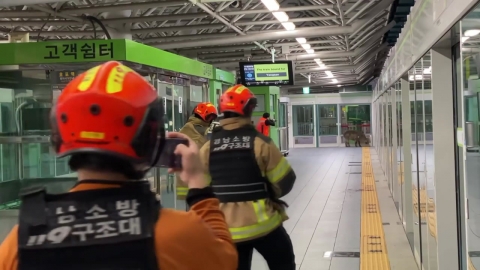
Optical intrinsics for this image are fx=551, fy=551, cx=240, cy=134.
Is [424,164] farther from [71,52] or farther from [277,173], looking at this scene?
[71,52]

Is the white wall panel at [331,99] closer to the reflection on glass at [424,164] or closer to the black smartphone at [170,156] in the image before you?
the reflection on glass at [424,164]

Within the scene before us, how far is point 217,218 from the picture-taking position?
143 cm

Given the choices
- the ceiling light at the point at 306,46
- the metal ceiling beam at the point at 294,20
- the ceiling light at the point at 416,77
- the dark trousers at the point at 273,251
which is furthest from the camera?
the ceiling light at the point at 306,46

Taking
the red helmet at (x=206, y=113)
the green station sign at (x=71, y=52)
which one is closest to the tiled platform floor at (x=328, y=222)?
the red helmet at (x=206, y=113)

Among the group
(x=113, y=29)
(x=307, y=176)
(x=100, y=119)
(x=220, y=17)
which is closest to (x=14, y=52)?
(x=113, y=29)

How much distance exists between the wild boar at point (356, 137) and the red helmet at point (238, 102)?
23.1 metres

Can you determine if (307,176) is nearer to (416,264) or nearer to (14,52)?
(416,264)

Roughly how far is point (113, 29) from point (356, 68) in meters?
12.0

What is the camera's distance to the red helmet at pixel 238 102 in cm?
365

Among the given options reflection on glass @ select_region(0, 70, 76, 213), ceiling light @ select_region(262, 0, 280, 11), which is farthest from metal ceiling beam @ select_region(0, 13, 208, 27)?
reflection on glass @ select_region(0, 70, 76, 213)

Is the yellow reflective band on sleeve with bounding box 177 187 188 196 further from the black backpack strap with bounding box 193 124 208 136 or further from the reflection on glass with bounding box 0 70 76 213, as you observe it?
the reflection on glass with bounding box 0 70 76 213

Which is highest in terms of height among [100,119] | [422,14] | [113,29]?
[113,29]

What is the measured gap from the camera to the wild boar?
1033 inches

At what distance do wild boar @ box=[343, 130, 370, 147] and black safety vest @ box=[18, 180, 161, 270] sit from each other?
2565 centimetres
